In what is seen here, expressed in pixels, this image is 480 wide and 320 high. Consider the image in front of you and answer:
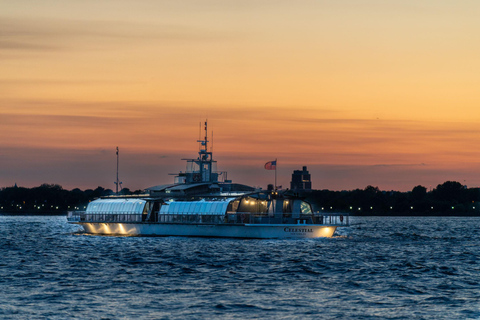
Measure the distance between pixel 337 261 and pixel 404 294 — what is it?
1940 centimetres

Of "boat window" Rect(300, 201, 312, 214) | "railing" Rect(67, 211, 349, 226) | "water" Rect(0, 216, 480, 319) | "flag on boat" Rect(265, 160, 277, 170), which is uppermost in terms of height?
"flag on boat" Rect(265, 160, 277, 170)

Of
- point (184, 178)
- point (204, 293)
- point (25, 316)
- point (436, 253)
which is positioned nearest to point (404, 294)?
point (204, 293)

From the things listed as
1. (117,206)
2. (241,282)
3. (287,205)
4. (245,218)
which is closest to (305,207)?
(287,205)

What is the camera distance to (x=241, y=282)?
48156 millimetres

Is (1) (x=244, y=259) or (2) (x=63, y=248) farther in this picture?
(2) (x=63, y=248)

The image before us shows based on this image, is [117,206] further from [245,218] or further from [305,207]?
[305,207]

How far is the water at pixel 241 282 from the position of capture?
121ft

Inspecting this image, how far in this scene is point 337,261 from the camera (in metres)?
Answer: 62.3

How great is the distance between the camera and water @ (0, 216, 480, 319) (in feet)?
121

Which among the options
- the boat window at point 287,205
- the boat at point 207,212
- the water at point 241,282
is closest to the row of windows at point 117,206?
the boat at point 207,212

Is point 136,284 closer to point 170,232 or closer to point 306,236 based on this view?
point 306,236

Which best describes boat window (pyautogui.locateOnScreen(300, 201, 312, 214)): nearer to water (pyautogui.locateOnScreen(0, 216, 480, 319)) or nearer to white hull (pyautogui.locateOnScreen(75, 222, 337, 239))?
white hull (pyautogui.locateOnScreen(75, 222, 337, 239))

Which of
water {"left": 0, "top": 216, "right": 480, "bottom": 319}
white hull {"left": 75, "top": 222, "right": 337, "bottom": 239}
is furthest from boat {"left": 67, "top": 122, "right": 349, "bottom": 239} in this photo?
water {"left": 0, "top": 216, "right": 480, "bottom": 319}

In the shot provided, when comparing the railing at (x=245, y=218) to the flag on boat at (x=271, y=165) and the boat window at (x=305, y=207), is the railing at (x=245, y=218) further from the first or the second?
the flag on boat at (x=271, y=165)
